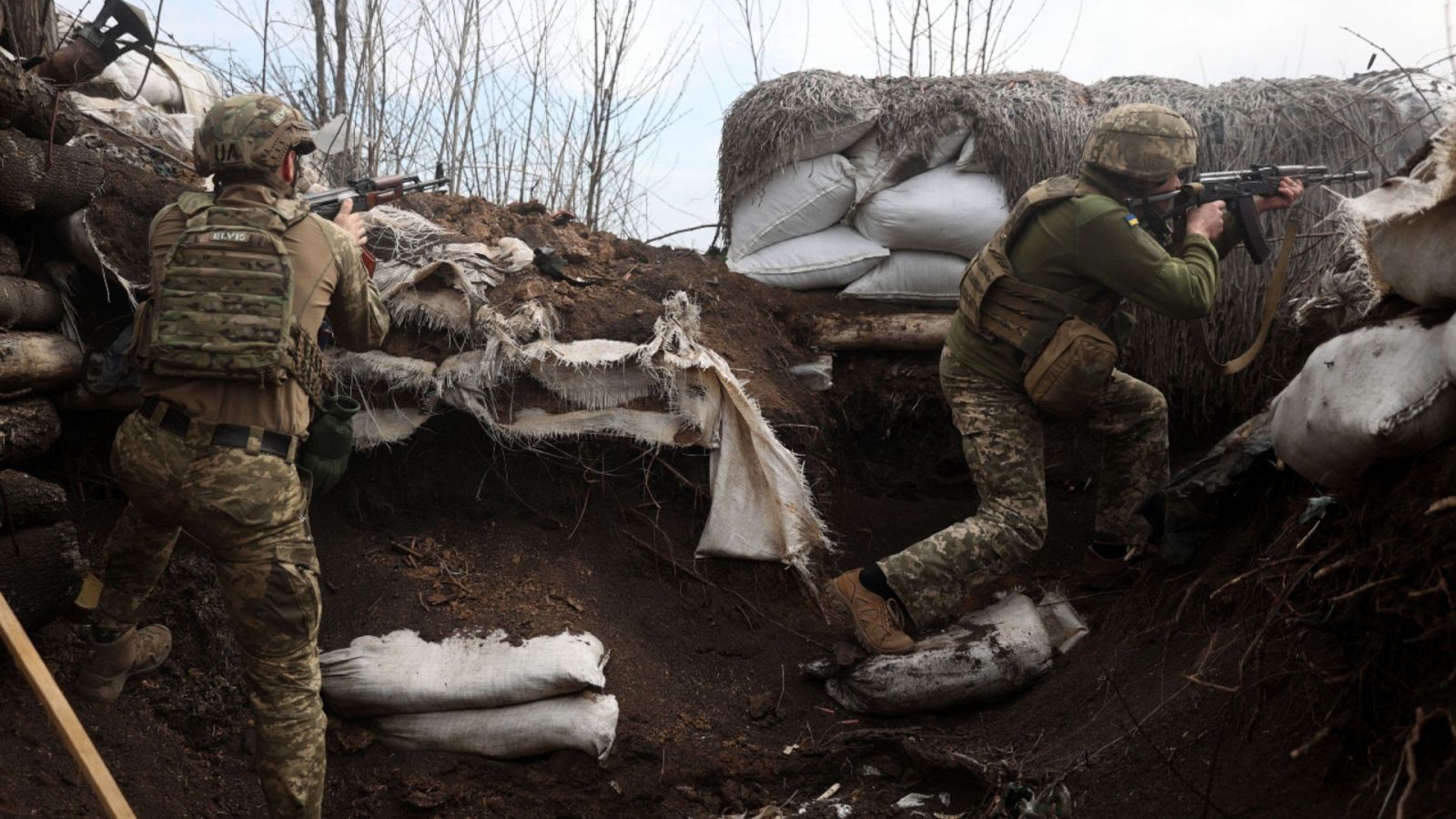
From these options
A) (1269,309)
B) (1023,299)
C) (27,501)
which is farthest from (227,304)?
(1269,309)

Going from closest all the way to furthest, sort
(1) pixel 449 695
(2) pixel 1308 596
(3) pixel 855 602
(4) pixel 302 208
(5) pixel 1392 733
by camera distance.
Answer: (5) pixel 1392 733 < (2) pixel 1308 596 < (4) pixel 302 208 < (1) pixel 449 695 < (3) pixel 855 602

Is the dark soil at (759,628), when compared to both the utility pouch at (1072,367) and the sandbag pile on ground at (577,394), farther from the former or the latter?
the utility pouch at (1072,367)

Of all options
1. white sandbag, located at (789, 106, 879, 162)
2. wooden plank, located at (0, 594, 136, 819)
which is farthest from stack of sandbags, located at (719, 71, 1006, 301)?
wooden plank, located at (0, 594, 136, 819)

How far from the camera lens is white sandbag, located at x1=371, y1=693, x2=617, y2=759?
10.7 feet

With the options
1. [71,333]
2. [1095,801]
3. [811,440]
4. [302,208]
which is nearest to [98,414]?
[71,333]

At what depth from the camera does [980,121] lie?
4.57 metres

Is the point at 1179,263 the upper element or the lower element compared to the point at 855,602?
upper

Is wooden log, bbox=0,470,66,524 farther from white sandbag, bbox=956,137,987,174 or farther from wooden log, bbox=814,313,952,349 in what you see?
white sandbag, bbox=956,137,987,174

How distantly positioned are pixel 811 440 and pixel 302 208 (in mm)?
2048

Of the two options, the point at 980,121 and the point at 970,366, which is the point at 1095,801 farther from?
the point at 980,121

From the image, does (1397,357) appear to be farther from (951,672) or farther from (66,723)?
(66,723)

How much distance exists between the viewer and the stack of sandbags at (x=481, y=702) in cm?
329

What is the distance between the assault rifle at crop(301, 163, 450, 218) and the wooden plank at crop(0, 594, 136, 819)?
190cm

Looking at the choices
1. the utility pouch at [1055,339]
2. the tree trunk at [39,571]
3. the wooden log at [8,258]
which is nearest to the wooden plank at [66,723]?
the tree trunk at [39,571]
